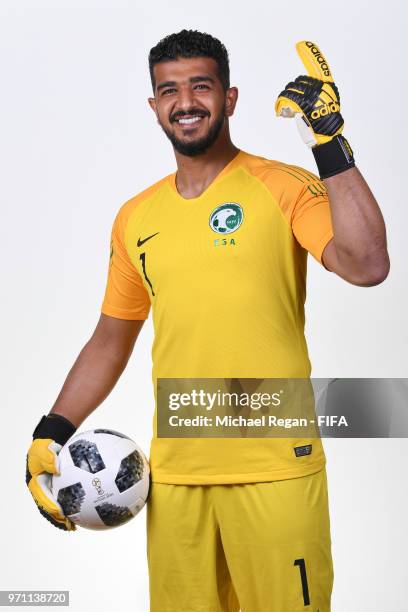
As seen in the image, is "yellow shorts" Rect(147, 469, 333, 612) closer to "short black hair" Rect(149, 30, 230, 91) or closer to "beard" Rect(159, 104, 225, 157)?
"beard" Rect(159, 104, 225, 157)

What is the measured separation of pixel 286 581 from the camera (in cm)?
277

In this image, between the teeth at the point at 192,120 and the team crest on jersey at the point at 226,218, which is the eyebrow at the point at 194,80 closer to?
the teeth at the point at 192,120

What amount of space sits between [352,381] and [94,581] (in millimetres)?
1499

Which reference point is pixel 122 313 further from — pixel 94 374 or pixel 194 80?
pixel 194 80

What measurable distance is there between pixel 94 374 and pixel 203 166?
71cm

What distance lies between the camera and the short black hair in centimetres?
296

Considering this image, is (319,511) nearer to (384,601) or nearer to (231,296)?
(231,296)

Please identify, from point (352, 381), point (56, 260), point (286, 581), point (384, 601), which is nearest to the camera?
point (286, 581)

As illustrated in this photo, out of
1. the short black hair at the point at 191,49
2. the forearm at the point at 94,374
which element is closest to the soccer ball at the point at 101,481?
the forearm at the point at 94,374

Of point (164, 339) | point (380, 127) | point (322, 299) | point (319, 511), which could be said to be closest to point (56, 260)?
point (322, 299)

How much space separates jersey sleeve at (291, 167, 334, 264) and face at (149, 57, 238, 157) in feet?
1.06

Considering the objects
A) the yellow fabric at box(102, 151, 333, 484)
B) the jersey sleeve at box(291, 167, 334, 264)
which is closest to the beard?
the yellow fabric at box(102, 151, 333, 484)

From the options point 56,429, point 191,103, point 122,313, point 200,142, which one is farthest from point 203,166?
point 56,429

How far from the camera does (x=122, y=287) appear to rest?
10.5ft
